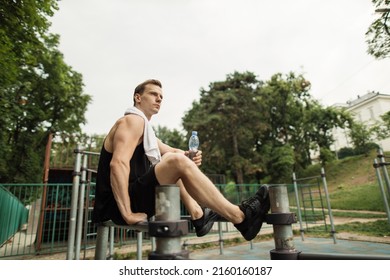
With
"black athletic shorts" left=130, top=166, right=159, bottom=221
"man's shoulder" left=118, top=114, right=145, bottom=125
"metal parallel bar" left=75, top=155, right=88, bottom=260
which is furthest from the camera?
"metal parallel bar" left=75, top=155, right=88, bottom=260

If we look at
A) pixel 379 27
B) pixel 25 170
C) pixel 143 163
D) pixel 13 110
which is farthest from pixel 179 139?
pixel 143 163

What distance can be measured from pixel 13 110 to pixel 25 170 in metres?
4.42

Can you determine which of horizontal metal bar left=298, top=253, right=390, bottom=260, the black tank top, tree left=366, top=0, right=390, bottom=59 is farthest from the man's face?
tree left=366, top=0, right=390, bottom=59

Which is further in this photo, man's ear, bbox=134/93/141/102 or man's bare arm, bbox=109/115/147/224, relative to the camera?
man's ear, bbox=134/93/141/102

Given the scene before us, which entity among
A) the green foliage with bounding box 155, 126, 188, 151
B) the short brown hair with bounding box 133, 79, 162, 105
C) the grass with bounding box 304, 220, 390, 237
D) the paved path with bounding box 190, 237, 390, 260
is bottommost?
the paved path with bounding box 190, 237, 390, 260

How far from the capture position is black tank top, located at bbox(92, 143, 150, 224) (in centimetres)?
138

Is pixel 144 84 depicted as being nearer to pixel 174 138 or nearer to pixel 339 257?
pixel 339 257

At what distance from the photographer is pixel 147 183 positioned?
1287 mm

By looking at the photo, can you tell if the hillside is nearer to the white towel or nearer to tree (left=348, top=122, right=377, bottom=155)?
tree (left=348, top=122, right=377, bottom=155)

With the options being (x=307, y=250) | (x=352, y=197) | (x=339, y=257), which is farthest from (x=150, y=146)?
(x=352, y=197)

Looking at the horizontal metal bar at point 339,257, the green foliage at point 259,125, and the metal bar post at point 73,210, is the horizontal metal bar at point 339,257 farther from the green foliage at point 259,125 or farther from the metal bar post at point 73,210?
the green foliage at point 259,125

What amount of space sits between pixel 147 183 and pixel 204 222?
0.39 meters

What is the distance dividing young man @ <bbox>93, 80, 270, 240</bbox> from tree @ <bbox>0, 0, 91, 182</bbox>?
394cm
